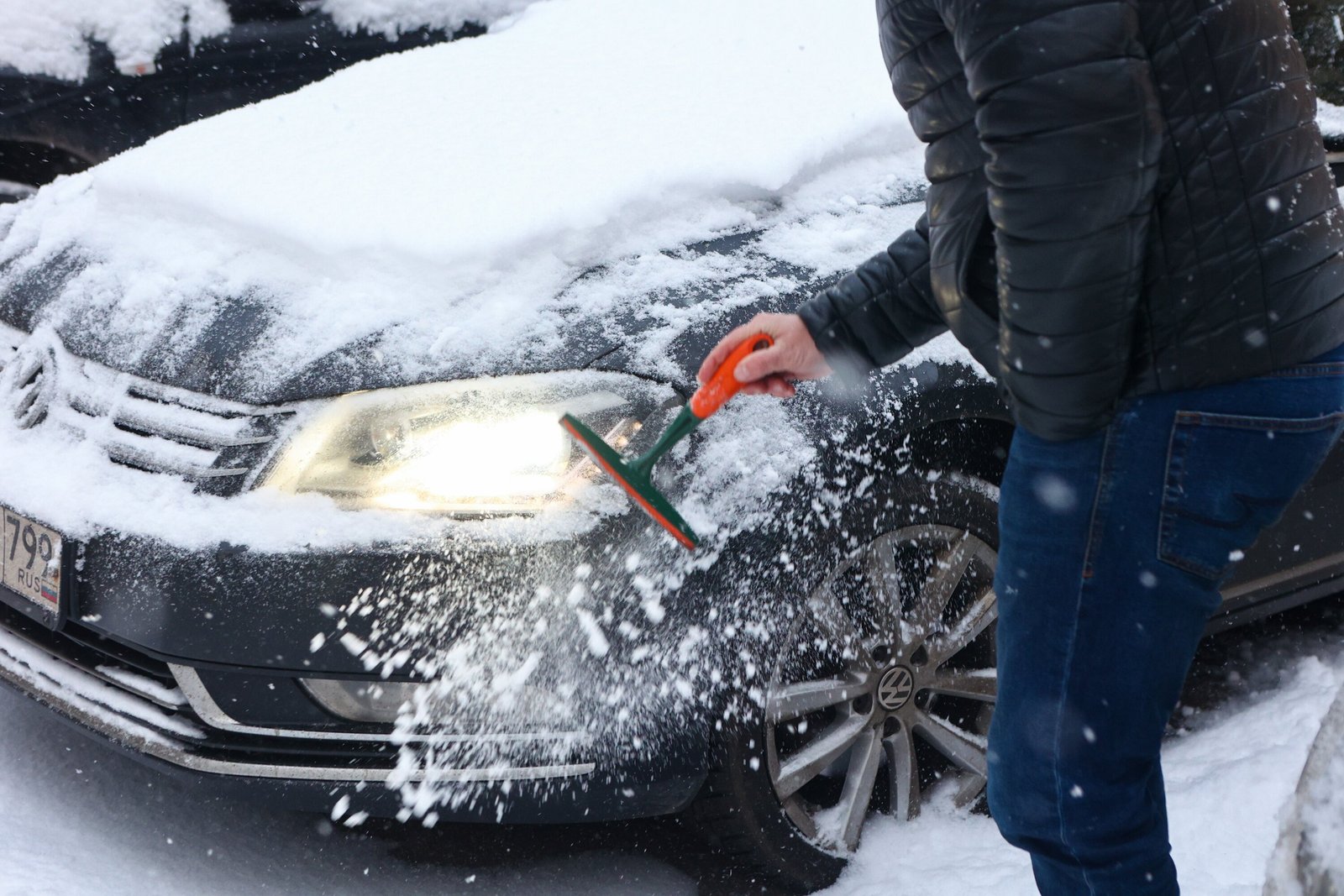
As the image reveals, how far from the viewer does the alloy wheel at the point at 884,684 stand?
200cm

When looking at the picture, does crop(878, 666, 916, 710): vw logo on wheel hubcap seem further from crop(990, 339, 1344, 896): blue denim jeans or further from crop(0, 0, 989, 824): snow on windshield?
crop(990, 339, 1344, 896): blue denim jeans

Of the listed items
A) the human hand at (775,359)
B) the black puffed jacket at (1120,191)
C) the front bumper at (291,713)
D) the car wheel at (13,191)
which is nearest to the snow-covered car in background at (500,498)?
the front bumper at (291,713)

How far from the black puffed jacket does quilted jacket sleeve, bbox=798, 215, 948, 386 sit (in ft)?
0.96

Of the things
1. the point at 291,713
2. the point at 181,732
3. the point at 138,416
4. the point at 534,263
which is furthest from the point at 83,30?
the point at 291,713

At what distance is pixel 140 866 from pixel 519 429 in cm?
110

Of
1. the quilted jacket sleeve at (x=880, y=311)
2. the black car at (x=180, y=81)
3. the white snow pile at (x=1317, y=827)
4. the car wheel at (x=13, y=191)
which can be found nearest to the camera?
the white snow pile at (x=1317, y=827)

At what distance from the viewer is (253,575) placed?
1773 mm

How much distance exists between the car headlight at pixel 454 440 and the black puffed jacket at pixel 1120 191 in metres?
0.66

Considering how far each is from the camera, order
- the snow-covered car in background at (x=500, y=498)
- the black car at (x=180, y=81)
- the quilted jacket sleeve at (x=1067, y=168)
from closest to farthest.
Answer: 1. the quilted jacket sleeve at (x=1067, y=168)
2. the snow-covered car in background at (x=500, y=498)
3. the black car at (x=180, y=81)

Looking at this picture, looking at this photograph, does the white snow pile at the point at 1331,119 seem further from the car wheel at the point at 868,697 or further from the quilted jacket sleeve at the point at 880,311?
the quilted jacket sleeve at the point at 880,311

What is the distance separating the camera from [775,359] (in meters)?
1.68

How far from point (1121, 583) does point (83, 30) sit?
3.99 metres

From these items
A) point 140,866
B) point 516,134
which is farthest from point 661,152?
point 140,866

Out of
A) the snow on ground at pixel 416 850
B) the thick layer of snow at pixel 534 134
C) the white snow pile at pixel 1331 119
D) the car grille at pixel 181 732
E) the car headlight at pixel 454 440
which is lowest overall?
the snow on ground at pixel 416 850
